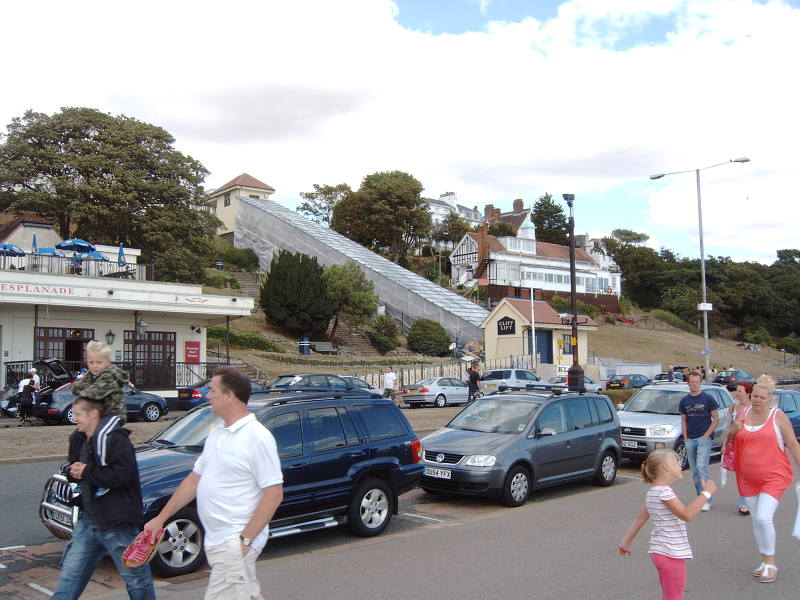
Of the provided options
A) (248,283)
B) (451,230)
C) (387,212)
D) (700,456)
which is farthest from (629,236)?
(700,456)

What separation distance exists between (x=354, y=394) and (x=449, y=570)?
282 cm

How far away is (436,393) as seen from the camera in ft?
102

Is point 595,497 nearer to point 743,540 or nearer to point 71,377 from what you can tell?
point 743,540

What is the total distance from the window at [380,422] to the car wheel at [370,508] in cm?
58

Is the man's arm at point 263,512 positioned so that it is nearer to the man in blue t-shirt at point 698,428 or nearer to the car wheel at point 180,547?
the car wheel at point 180,547

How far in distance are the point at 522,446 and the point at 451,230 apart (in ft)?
265

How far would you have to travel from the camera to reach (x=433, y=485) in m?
10.7

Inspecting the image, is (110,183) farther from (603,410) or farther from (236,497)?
(236,497)

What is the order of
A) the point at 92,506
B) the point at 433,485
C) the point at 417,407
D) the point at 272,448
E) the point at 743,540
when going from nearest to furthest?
the point at 272,448 < the point at 92,506 < the point at 743,540 < the point at 433,485 < the point at 417,407

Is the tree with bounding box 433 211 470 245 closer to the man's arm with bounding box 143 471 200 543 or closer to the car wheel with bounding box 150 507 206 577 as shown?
the car wheel with bounding box 150 507 206 577

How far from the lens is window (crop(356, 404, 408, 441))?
897 centimetres

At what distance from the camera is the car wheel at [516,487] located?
10398 millimetres

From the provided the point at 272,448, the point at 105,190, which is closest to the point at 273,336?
the point at 105,190

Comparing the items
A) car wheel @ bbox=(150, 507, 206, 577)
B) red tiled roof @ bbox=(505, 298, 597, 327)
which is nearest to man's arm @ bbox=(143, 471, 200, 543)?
car wheel @ bbox=(150, 507, 206, 577)
